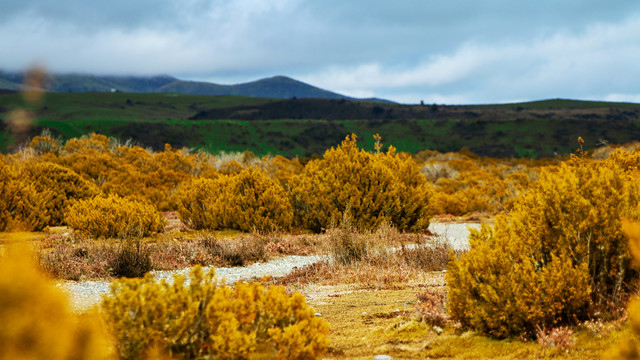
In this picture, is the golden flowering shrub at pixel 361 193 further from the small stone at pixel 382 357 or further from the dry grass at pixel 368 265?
the small stone at pixel 382 357

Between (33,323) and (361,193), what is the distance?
11.7 m

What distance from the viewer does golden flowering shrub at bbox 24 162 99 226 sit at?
15.2 m

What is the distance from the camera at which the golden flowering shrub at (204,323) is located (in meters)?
3.04

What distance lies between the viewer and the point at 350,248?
1000 cm

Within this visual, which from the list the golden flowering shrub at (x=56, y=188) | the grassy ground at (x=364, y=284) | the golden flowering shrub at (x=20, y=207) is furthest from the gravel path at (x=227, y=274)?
the golden flowering shrub at (x=56, y=188)

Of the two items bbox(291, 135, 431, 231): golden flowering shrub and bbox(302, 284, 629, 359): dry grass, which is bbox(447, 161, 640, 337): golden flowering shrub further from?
bbox(291, 135, 431, 231): golden flowering shrub

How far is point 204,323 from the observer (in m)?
3.23

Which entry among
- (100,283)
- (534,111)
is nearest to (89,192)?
(100,283)

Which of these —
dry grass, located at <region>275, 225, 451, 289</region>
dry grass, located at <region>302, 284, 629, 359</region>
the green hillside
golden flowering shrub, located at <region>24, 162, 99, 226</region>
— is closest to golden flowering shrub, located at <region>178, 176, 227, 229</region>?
golden flowering shrub, located at <region>24, 162, 99, 226</region>

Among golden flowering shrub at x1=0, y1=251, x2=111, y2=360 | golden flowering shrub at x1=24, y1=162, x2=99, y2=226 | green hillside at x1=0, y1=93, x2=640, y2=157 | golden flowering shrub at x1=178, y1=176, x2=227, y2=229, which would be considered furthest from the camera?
green hillside at x1=0, y1=93, x2=640, y2=157

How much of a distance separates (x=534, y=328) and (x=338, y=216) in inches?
367

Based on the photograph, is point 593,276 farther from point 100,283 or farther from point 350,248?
point 100,283

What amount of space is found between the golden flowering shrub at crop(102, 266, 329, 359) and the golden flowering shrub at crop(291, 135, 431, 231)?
9640 millimetres

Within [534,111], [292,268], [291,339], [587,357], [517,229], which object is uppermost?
[534,111]
